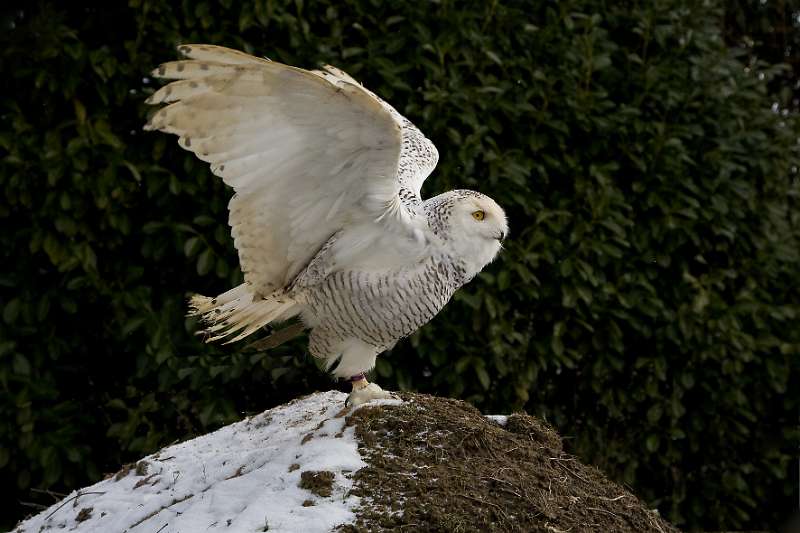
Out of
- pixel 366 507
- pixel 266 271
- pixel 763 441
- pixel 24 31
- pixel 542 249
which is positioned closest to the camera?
pixel 366 507

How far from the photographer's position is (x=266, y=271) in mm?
3756

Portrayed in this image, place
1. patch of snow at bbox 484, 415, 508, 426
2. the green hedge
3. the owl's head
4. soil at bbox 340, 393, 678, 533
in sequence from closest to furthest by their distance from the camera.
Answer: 1. soil at bbox 340, 393, 678, 533
2. the owl's head
3. patch of snow at bbox 484, 415, 508, 426
4. the green hedge

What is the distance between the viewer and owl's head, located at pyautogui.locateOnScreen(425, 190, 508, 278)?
3619mm

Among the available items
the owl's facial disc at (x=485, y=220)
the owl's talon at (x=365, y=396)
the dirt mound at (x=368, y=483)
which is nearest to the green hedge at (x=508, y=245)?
the dirt mound at (x=368, y=483)

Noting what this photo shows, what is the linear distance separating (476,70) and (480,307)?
45.3 inches

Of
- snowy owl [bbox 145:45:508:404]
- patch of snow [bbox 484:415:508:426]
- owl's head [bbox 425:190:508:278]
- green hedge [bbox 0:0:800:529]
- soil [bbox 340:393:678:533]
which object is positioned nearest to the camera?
soil [bbox 340:393:678:533]

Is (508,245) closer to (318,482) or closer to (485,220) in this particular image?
(485,220)

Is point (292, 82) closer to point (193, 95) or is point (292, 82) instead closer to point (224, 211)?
point (193, 95)

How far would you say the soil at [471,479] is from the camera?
3076 millimetres

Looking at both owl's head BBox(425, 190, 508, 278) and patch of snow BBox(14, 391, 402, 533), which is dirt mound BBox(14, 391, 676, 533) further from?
owl's head BBox(425, 190, 508, 278)

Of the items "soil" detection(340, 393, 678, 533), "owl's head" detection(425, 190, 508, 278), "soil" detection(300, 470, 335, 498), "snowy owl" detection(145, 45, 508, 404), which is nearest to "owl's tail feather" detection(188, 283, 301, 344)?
"snowy owl" detection(145, 45, 508, 404)

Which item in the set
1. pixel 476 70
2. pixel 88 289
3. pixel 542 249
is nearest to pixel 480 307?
pixel 542 249

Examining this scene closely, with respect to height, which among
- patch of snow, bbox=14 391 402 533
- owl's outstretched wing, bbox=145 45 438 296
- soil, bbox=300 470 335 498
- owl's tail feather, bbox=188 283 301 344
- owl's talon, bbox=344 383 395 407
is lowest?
patch of snow, bbox=14 391 402 533

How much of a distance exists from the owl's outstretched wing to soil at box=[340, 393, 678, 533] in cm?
66
